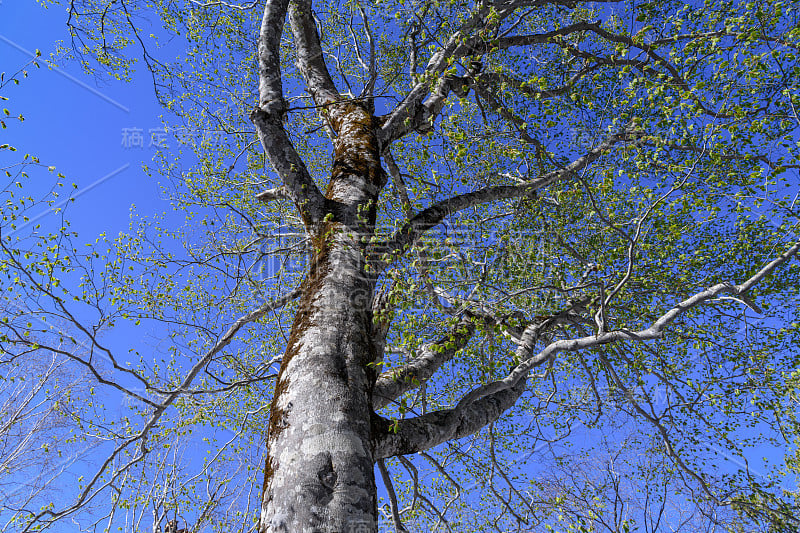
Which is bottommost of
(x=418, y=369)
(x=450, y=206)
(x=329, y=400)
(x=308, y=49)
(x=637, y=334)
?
(x=329, y=400)

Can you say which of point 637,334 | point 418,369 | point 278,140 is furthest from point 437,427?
point 278,140

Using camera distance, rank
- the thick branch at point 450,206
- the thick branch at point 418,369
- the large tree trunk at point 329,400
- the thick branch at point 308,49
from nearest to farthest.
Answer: the large tree trunk at point 329,400, the thick branch at point 418,369, the thick branch at point 450,206, the thick branch at point 308,49

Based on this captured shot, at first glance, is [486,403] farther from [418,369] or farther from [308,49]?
[308,49]

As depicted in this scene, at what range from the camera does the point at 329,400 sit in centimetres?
242

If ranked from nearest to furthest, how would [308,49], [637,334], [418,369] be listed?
[637,334]
[418,369]
[308,49]

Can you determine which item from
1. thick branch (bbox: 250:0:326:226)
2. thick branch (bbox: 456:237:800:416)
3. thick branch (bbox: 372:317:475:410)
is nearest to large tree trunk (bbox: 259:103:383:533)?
thick branch (bbox: 250:0:326:226)

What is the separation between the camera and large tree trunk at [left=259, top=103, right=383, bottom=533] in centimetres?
203

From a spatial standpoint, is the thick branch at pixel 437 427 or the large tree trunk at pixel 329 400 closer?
the large tree trunk at pixel 329 400

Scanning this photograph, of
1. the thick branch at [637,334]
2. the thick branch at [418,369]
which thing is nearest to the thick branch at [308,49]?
the thick branch at [418,369]

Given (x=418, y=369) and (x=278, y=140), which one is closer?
(x=418, y=369)

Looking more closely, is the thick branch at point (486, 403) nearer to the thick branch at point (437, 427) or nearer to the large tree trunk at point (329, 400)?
the thick branch at point (437, 427)

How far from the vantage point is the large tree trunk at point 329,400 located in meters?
2.03

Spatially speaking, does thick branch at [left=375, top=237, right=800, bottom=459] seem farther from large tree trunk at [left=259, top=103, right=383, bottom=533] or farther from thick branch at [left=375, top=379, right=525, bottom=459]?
large tree trunk at [left=259, top=103, right=383, bottom=533]

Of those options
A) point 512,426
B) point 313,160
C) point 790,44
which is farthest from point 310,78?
point 512,426
